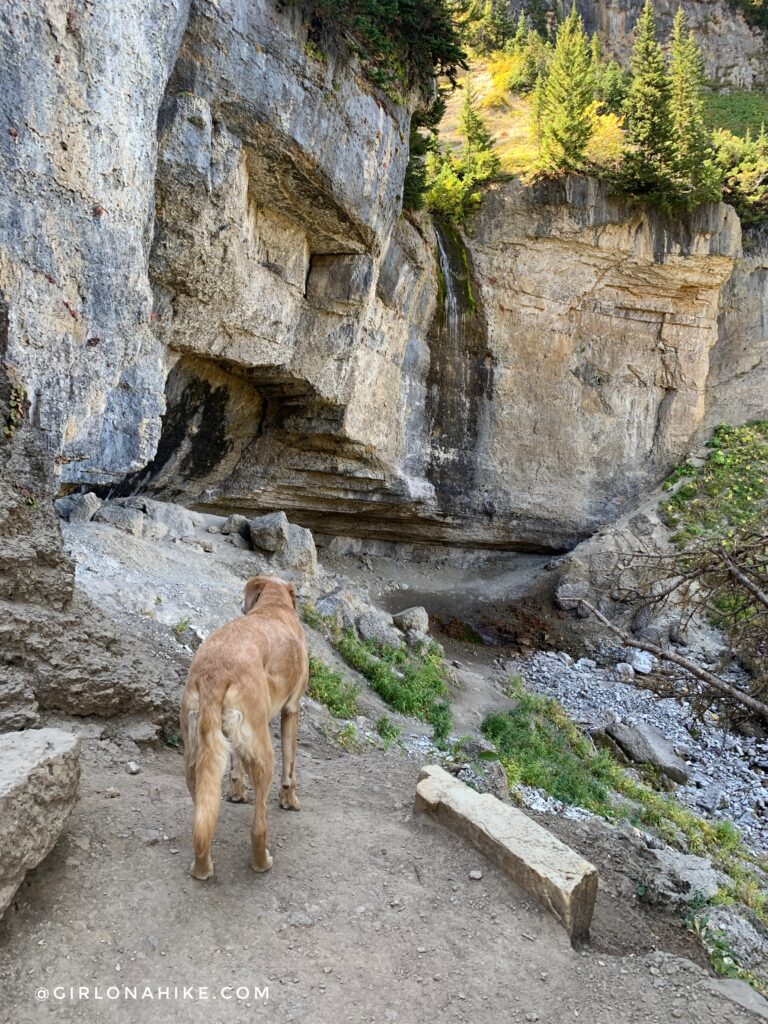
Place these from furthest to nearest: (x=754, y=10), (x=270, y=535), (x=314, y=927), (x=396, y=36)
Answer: (x=754, y=10), (x=270, y=535), (x=396, y=36), (x=314, y=927)

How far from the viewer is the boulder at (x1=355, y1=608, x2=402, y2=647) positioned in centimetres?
1316

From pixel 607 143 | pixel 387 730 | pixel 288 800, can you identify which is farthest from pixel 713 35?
pixel 288 800

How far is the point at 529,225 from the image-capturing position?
2197 centimetres

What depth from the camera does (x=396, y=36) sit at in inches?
563

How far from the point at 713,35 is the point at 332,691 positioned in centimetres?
5293

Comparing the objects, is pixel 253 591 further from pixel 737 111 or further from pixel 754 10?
pixel 754 10

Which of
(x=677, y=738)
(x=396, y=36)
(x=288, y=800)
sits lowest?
(x=677, y=738)

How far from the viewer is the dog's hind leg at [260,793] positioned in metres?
3.59

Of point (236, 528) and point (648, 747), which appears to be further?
point (236, 528)

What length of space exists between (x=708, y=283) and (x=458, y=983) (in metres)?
25.6

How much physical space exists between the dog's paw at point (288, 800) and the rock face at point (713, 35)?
168 feet

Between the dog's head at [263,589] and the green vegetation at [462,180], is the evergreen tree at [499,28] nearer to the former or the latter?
the green vegetation at [462,180]

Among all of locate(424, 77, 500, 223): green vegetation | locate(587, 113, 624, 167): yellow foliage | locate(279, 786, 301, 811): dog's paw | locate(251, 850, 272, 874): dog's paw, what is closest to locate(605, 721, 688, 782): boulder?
locate(279, 786, 301, 811): dog's paw

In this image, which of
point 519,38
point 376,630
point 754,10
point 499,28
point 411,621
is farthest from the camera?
point 754,10
